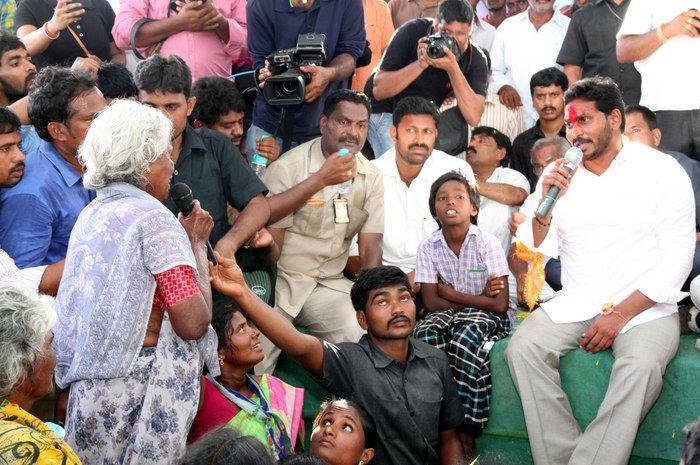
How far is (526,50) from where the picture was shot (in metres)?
6.83

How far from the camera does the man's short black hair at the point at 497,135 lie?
627 centimetres

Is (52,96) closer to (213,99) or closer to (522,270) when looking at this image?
(213,99)

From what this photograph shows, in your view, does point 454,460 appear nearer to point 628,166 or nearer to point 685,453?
point 628,166

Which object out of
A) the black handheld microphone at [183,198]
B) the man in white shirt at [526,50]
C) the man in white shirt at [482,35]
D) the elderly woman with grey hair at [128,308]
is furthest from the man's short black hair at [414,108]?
the elderly woman with grey hair at [128,308]

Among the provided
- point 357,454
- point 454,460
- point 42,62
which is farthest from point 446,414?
point 42,62

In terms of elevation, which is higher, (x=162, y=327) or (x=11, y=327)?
(x=11, y=327)

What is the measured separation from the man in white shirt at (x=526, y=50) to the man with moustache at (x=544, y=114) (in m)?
0.43

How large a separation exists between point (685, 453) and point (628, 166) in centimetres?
248

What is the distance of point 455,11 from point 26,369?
13.2ft

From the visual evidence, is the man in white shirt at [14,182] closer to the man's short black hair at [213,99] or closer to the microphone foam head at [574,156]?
the man's short black hair at [213,99]

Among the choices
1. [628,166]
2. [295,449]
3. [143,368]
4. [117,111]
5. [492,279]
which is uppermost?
[117,111]

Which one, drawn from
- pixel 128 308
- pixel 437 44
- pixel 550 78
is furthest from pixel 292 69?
pixel 128 308

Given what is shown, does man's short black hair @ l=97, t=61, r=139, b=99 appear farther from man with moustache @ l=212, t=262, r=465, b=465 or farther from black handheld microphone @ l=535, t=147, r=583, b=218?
black handheld microphone @ l=535, t=147, r=583, b=218

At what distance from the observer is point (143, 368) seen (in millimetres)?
3189
